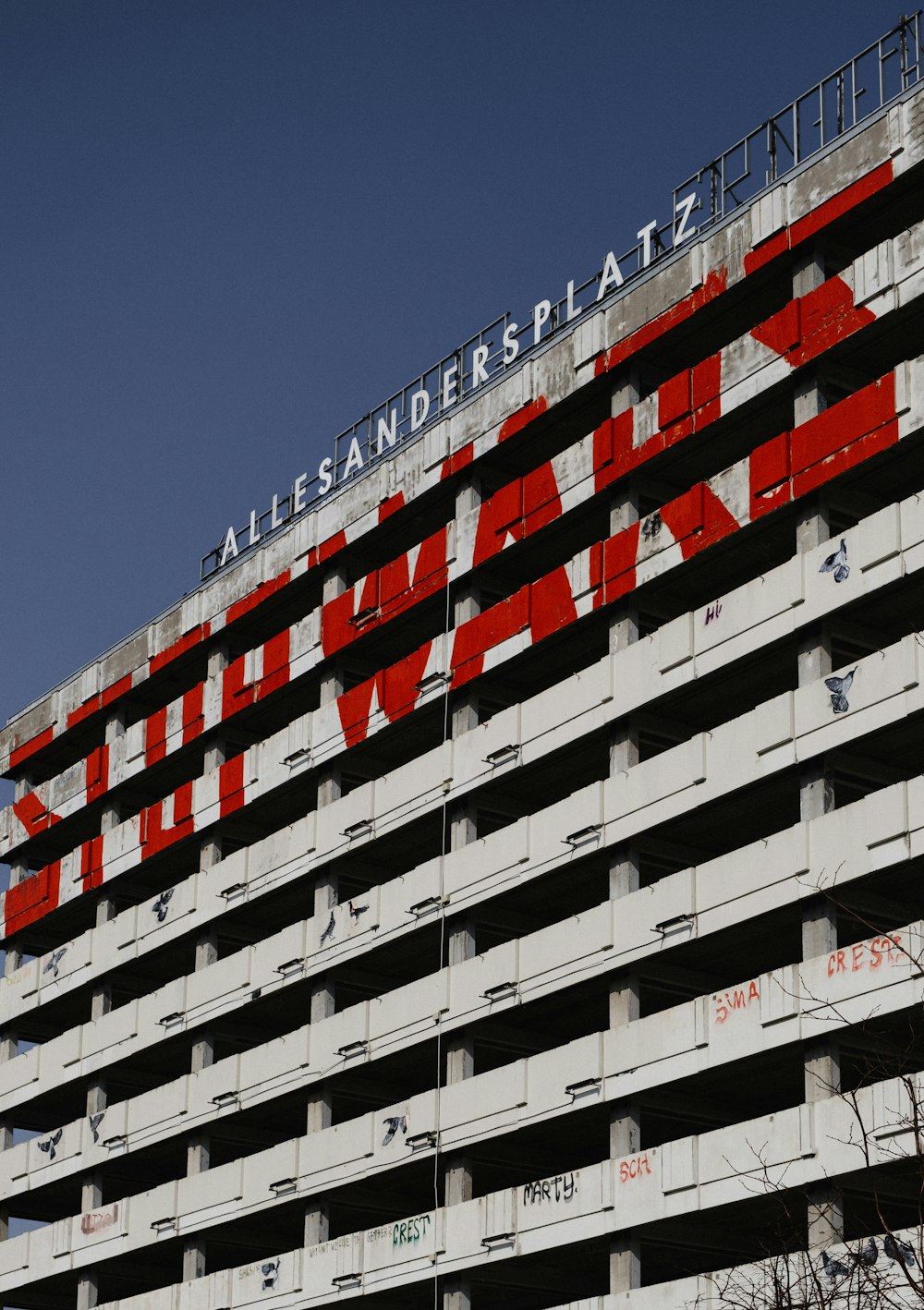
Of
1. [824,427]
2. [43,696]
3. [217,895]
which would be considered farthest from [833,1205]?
[43,696]

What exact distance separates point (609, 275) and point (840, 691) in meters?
17.1

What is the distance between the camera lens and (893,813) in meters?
48.3

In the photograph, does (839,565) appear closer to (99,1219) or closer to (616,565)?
(616,565)

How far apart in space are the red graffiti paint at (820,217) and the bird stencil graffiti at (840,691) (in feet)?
38.8

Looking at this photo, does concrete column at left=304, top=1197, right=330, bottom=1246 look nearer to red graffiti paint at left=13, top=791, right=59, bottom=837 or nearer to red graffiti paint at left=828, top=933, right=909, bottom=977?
red graffiti paint at left=828, top=933, right=909, bottom=977

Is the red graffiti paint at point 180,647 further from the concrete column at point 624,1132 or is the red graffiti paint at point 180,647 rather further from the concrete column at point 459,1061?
the concrete column at point 624,1132

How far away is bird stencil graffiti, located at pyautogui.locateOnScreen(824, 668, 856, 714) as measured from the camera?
50.4m

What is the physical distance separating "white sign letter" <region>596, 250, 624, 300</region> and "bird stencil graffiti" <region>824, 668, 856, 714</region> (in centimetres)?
1611

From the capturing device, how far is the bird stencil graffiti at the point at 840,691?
5044 cm

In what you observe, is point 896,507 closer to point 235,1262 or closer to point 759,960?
point 759,960

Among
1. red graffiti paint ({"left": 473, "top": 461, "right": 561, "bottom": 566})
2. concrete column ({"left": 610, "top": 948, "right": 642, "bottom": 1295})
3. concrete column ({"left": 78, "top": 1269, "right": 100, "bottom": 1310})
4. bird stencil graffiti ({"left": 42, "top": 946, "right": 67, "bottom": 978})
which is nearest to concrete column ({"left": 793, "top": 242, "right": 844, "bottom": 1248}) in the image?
concrete column ({"left": 610, "top": 948, "right": 642, "bottom": 1295})

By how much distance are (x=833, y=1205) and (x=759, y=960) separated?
935 cm

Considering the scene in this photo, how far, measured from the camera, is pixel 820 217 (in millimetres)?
54969

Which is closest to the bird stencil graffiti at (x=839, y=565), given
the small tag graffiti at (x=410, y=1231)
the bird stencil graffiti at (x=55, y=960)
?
the small tag graffiti at (x=410, y=1231)
